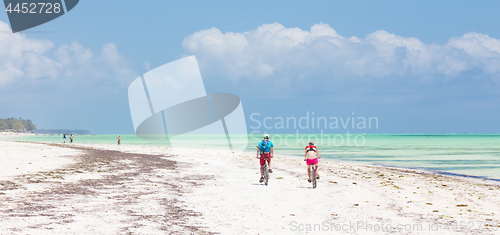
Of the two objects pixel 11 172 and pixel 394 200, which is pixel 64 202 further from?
pixel 394 200

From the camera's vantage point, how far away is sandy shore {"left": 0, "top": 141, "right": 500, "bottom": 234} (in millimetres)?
9586

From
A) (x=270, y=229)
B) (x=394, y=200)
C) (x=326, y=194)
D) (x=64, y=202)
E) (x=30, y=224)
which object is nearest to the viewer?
(x=30, y=224)

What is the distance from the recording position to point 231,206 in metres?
12.7

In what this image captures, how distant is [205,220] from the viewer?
10383 mm

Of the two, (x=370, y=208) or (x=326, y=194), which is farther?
(x=326, y=194)

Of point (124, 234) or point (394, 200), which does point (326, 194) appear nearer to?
point (394, 200)

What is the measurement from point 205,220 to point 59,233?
12.0 feet

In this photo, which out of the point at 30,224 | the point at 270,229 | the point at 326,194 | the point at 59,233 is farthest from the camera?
the point at 326,194

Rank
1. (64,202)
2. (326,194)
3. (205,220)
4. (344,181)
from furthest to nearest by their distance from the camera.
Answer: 1. (344,181)
2. (326,194)
3. (64,202)
4. (205,220)

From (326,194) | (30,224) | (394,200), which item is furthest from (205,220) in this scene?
(394,200)

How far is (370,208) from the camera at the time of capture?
12.9m

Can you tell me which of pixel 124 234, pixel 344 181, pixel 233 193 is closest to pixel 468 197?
pixel 344 181

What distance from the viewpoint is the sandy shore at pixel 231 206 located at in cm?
959

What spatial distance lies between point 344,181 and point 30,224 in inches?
636
